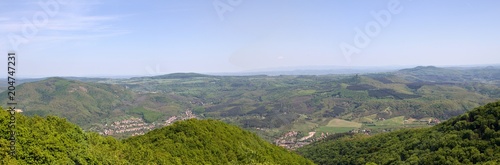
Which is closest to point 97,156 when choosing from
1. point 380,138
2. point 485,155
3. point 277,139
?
point 485,155

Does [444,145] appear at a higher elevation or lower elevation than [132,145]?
lower

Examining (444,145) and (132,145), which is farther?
(444,145)

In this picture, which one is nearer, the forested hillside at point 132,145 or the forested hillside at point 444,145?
the forested hillside at point 132,145

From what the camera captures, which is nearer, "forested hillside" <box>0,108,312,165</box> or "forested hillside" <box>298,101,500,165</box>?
"forested hillside" <box>0,108,312,165</box>

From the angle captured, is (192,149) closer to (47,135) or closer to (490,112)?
(47,135)
